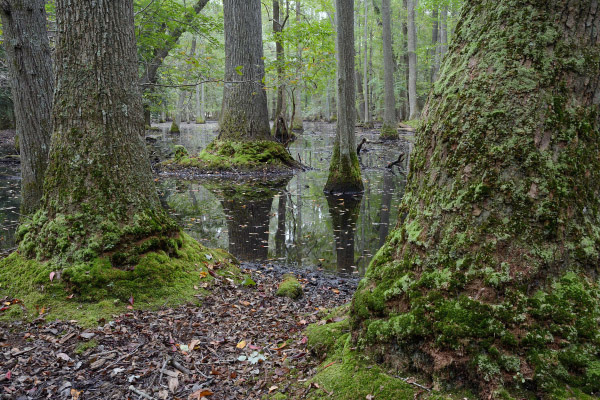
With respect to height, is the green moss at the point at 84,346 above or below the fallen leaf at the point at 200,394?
above

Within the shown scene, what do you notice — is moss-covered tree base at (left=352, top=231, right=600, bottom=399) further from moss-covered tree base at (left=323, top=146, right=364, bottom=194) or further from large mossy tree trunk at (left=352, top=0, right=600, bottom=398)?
moss-covered tree base at (left=323, top=146, right=364, bottom=194)

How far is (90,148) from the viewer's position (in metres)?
3.95

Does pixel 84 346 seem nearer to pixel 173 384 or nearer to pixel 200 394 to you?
pixel 173 384

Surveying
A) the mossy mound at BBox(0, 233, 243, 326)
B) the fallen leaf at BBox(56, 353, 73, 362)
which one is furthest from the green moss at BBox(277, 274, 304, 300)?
the fallen leaf at BBox(56, 353, 73, 362)

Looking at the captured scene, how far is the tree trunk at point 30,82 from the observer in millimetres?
5629

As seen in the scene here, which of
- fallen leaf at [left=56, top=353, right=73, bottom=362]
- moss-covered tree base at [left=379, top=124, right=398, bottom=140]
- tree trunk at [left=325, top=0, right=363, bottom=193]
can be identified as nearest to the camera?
fallen leaf at [left=56, top=353, right=73, bottom=362]

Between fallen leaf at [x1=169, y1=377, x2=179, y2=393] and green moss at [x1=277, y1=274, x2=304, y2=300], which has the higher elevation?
fallen leaf at [x1=169, y1=377, x2=179, y2=393]

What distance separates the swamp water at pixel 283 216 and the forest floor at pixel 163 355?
8.49 ft

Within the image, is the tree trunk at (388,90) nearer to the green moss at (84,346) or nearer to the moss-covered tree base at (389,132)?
the moss-covered tree base at (389,132)

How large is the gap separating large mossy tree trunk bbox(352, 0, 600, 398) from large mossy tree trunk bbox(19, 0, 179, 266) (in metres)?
2.95

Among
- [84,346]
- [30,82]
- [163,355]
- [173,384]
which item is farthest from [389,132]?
[173,384]

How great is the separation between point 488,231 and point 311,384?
136cm

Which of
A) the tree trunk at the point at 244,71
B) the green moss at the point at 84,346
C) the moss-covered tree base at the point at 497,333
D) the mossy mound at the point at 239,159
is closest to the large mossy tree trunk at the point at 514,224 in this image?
the moss-covered tree base at the point at 497,333

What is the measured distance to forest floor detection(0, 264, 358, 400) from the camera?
8.58 feet
